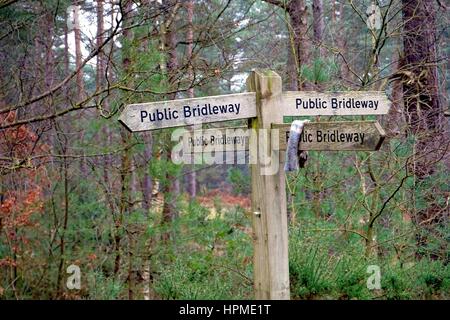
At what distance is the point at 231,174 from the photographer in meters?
6.72

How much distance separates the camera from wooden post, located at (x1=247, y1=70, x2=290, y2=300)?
3068 mm

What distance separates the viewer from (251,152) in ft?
10.1

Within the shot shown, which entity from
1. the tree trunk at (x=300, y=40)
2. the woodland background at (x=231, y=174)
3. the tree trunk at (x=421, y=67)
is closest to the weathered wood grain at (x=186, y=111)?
the woodland background at (x=231, y=174)

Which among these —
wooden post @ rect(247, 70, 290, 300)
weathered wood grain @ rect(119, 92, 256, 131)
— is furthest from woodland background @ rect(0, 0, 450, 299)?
weathered wood grain @ rect(119, 92, 256, 131)

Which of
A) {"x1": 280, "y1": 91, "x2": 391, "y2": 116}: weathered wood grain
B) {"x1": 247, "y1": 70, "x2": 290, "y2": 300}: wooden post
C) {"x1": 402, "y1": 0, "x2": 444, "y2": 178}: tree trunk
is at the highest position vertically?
{"x1": 402, "y1": 0, "x2": 444, "y2": 178}: tree trunk

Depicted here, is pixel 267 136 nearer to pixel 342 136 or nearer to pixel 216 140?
pixel 216 140

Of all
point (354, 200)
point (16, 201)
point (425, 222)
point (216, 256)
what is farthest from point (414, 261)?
→ point (16, 201)

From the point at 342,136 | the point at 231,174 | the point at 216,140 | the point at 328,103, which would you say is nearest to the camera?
the point at 342,136

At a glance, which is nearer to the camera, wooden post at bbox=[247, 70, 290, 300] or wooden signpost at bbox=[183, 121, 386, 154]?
wooden signpost at bbox=[183, 121, 386, 154]

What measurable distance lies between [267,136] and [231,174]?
3.68 metres

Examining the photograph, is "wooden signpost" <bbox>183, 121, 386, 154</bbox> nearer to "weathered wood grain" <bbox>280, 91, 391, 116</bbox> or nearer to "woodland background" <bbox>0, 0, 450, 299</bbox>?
"weathered wood grain" <bbox>280, 91, 391, 116</bbox>

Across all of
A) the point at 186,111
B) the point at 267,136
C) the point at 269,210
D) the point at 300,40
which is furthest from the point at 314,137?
the point at 300,40

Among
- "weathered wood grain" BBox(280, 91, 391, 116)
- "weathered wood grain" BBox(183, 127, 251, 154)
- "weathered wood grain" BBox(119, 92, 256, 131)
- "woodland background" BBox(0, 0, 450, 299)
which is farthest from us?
"woodland background" BBox(0, 0, 450, 299)
